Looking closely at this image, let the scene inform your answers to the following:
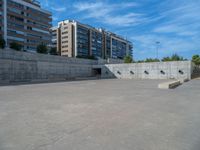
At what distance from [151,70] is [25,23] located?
42.2 metres

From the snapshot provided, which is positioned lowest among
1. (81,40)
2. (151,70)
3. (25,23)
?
(151,70)

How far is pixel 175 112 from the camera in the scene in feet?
17.4

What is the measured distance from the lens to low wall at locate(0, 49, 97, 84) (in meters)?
21.0

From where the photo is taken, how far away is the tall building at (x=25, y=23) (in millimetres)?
43906

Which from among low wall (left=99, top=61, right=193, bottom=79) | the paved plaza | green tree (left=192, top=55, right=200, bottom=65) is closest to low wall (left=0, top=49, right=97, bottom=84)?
low wall (left=99, top=61, right=193, bottom=79)

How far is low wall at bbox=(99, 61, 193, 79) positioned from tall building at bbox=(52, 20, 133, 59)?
143 ft

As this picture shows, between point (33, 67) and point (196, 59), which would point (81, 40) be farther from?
point (33, 67)

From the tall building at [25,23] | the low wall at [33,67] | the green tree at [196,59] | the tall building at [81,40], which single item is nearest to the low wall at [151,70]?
the low wall at [33,67]

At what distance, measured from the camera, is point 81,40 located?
78125 millimetres

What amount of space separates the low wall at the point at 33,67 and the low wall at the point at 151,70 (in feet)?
23.8

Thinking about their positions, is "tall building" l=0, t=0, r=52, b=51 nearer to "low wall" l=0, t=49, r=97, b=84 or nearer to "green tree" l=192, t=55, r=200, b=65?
"low wall" l=0, t=49, r=97, b=84

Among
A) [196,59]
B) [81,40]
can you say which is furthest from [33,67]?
[81,40]

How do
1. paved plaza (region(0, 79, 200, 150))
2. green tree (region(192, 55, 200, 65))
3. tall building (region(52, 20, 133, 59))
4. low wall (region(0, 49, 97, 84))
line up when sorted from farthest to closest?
tall building (region(52, 20, 133, 59)) → green tree (region(192, 55, 200, 65)) → low wall (region(0, 49, 97, 84)) → paved plaza (region(0, 79, 200, 150))

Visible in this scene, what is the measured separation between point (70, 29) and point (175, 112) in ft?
247
